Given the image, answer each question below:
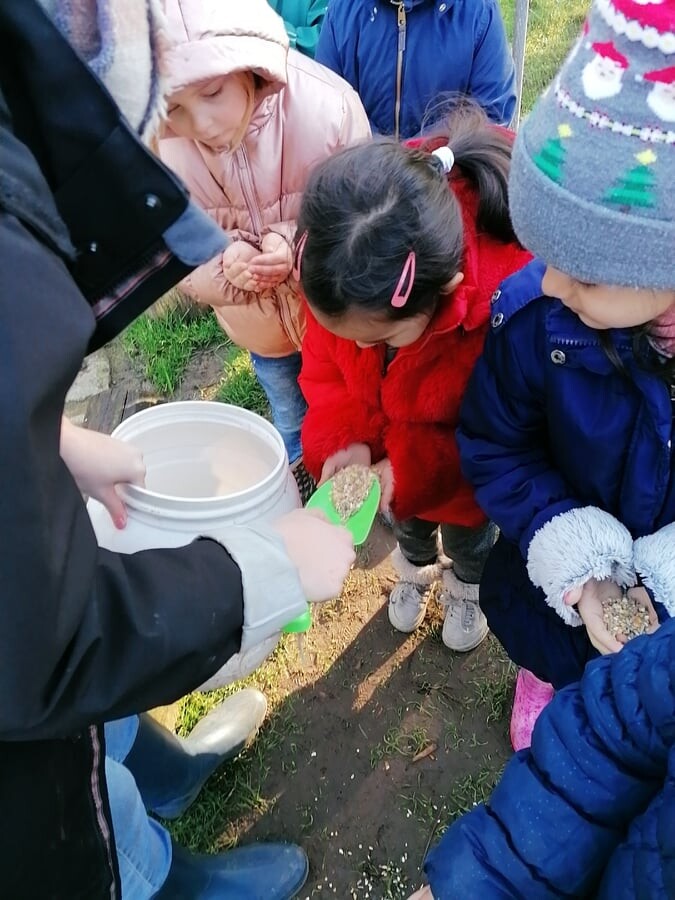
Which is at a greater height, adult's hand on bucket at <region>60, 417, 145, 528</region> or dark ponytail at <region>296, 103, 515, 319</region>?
dark ponytail at <region>296, 103, 515, 319</region>

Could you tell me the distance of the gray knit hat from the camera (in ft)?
2.76

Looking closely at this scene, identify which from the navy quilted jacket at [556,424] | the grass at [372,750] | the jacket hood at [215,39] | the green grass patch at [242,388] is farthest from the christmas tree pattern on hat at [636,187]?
the green grass patch at [242,388]

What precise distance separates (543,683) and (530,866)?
74 centimetres

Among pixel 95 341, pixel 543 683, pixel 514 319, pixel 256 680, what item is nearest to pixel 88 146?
pixel 95 341

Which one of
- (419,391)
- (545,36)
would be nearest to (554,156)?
(419,391)

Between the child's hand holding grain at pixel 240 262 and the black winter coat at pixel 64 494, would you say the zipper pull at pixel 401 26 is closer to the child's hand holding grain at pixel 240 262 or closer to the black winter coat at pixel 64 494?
the child's hand holding grain at pixel 240 262

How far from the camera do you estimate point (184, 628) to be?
0.81m

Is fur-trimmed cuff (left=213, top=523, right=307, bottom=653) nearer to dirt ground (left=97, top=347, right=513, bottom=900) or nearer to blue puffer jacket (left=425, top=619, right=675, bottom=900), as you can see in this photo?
blue puffer jacket (left=425, top=619, right=675, bottom=900)

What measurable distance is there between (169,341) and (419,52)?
1.49 m

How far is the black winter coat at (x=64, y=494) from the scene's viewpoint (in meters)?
0.61

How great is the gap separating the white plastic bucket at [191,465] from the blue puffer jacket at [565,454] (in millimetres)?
369

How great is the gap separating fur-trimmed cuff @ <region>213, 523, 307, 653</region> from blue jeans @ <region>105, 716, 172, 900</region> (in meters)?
0.43

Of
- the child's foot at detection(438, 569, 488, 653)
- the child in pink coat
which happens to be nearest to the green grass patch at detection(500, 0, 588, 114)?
the child in pink coat

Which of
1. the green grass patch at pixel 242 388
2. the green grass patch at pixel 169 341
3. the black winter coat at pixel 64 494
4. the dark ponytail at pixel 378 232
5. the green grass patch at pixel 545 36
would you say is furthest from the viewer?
the green grass patch at pixel 545 36
